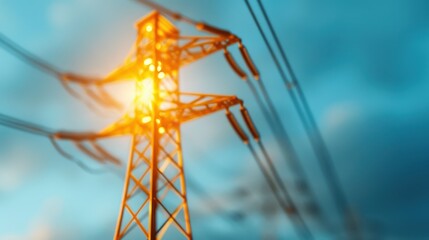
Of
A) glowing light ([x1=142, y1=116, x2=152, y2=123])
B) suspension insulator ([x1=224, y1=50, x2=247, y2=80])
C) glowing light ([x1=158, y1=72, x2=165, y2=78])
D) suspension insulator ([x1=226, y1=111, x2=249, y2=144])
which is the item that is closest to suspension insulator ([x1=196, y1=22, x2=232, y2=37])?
suspension insulator ([x1=224, y1=50, x2=247, y2=80])

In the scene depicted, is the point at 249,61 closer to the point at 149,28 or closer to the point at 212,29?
the point at 212,29

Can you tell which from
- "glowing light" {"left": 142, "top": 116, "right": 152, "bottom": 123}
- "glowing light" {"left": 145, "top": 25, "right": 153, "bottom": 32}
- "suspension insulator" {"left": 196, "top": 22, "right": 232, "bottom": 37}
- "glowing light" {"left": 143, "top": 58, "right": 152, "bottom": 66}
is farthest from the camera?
"glowing light" {"left": 145, "top": 25, "right": 153, "bottom": 32}

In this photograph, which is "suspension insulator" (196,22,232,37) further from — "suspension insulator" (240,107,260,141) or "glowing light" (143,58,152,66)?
"suspension insulator" (240,107,260,141)

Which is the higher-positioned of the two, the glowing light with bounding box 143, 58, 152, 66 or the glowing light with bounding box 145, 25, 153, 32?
the glowing light with bounding box 145, 25, 153, 32

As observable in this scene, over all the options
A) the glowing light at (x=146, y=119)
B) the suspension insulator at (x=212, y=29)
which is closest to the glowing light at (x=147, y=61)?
the glowing light at (x=146, y=119)

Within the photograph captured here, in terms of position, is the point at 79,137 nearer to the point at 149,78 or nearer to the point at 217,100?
the point at 149,78

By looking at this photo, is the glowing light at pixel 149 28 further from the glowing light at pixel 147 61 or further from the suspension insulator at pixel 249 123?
the suspension insulator at pixel 249 123

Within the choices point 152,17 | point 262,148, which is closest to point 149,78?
point 152,17

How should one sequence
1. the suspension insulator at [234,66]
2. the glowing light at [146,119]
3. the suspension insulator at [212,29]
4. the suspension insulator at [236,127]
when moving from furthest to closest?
the suspension insulator at [234,66] → the glowing light at [146,119] → the suspension insulator at [236,127] → the suspension insulator at [212,29]
